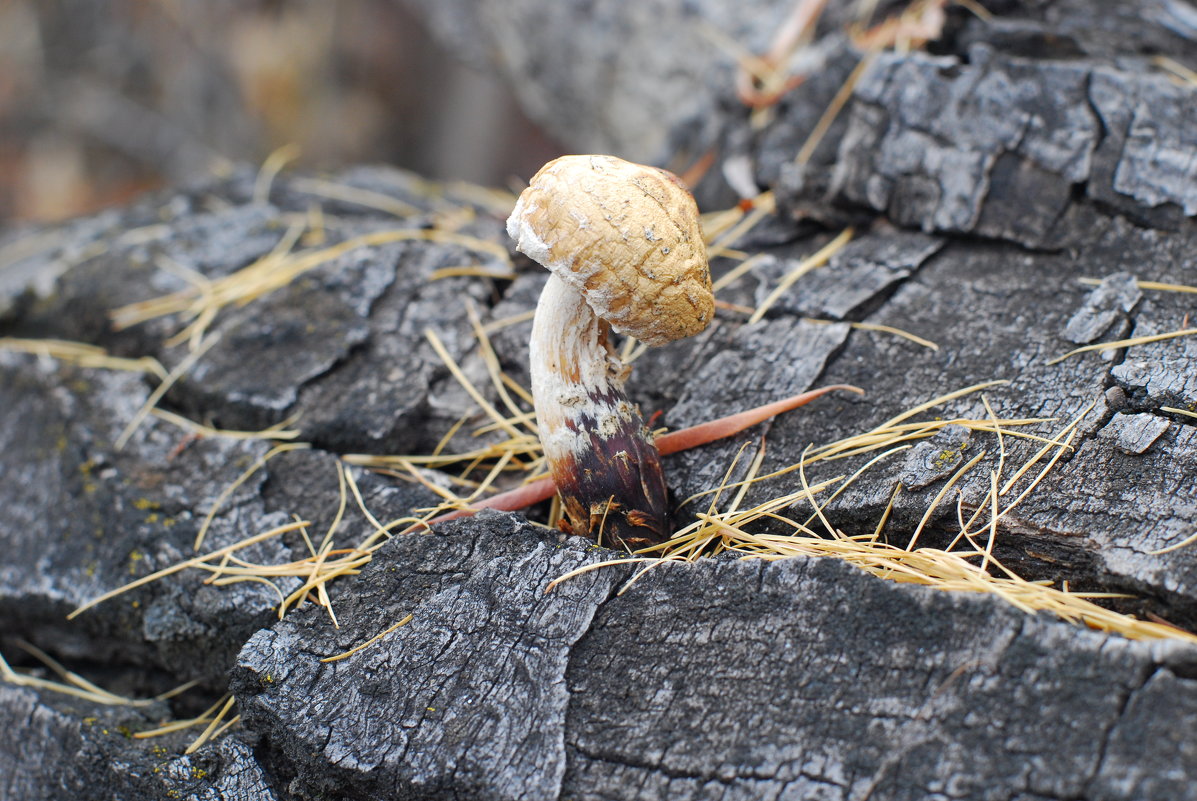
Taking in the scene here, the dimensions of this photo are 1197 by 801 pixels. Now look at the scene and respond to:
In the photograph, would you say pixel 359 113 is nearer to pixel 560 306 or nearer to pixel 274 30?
pixel 274 30

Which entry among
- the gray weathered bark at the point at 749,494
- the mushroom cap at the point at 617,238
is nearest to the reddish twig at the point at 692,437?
the gray weathered bark at the point at 749,494

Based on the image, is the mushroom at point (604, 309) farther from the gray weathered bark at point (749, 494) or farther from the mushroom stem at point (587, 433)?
the gray weathered bark at point (749, 494)

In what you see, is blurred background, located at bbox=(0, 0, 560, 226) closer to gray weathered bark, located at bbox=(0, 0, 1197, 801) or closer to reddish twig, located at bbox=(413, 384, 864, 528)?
gray weathered bark, located at bbox=(0, 0, 1197, 801)

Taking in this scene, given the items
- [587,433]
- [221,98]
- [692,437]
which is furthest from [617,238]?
[221,98]

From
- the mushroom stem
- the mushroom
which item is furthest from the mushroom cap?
the mushroom stem

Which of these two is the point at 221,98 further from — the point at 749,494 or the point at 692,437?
the point at 749,494

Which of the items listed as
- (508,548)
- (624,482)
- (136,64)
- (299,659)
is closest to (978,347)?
(624,482)
